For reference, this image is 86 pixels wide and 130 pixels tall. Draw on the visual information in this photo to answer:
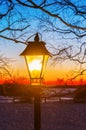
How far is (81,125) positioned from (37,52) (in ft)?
48.2

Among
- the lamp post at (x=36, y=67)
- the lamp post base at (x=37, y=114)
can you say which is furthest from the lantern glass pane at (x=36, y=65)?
the lamp post base at (x=37, y=114)

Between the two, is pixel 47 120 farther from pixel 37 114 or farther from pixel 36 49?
pixel 36 49

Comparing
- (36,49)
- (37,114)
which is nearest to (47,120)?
(37,114)

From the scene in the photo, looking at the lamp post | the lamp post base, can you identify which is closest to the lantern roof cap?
the lamp post

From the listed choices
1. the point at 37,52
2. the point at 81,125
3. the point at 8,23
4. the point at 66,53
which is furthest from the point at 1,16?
the point at 81,125

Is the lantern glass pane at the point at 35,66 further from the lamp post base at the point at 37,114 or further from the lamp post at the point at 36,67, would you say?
the lamp post base at the point at 37,114

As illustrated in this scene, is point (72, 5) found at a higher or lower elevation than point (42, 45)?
higher

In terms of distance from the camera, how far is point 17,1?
816 centimetres

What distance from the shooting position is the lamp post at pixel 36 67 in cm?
639

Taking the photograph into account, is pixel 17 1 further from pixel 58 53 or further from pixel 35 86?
pixel 35 86

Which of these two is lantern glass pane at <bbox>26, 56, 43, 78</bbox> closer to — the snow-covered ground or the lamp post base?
the lamp post base

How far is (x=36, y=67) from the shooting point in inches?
252

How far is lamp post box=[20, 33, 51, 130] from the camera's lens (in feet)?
21.0

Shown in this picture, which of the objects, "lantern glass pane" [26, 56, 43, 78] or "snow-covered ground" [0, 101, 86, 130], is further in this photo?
"snow-covered ground" [0, 101, 86, 130]
